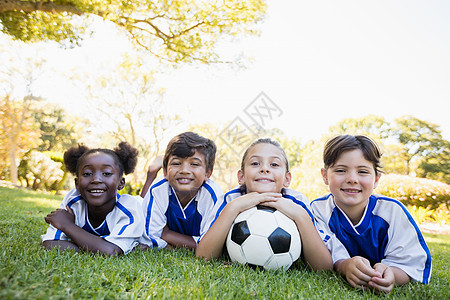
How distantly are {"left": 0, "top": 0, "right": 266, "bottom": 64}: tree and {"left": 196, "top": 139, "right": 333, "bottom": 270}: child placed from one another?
592cm

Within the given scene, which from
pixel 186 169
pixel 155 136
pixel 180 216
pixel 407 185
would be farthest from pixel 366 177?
pixel 155 136

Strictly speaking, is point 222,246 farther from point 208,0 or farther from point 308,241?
point 208,0

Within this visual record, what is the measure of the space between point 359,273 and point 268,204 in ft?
2.62

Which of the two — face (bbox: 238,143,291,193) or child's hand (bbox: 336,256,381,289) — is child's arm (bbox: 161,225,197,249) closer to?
face (bbox: 238,143,291,193)

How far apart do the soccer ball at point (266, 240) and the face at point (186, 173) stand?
916 mm

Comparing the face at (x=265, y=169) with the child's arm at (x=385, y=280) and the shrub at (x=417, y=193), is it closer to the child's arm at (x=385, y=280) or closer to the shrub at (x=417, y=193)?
the child's arm at (x=385, y=280)

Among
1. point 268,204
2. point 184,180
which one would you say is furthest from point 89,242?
point 268,204

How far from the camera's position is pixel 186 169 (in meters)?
3.13

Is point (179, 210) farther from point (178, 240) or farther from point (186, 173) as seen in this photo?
point (186, 173)

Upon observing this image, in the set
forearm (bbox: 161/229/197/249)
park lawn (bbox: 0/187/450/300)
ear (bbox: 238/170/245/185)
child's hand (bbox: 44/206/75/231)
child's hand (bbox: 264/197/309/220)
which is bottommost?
forearm (bbox: 161/229/197/249)

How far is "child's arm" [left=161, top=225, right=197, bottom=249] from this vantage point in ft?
10.2

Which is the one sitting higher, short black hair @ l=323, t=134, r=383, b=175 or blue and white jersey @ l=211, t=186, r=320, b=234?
short black hair @ l=323, t=134, r=383, b=175

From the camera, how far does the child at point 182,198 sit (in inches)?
123

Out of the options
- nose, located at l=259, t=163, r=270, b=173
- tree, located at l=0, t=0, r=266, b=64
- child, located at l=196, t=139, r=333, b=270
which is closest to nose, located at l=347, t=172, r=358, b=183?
child, located at l=196, t=139, r=333, b=270
